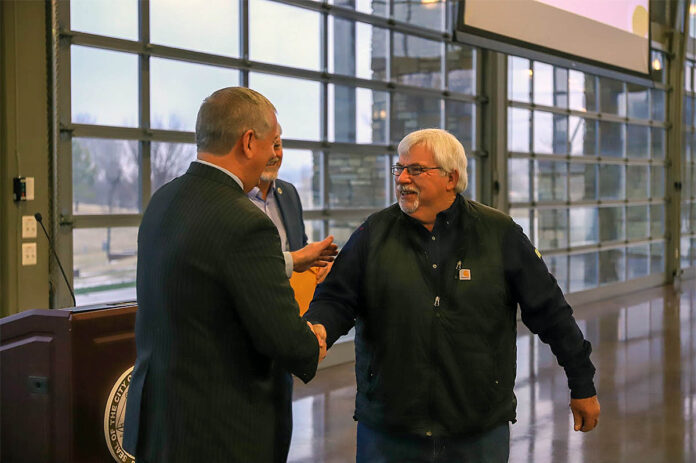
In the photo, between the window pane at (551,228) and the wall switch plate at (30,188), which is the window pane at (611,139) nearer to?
the window pane at (551,228)

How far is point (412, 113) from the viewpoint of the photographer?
8086mm

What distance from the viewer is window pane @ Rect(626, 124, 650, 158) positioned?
12352 millimetres

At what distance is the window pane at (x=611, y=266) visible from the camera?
37.8 feet

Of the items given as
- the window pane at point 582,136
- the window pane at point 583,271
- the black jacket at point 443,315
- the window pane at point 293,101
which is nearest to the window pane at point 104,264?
the window pane at point 293,101

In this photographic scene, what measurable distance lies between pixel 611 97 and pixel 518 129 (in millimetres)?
2950

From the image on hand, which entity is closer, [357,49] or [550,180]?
[357,49]

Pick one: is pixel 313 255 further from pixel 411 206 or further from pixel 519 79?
pixel 519 79

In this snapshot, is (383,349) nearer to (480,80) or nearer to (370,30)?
(370,30)

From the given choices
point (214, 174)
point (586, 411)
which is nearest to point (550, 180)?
point (586, 411)

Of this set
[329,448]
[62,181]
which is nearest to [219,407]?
[329,448]

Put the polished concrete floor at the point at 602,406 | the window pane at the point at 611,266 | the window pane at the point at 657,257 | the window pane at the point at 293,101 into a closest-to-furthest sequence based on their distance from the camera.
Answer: the polished concrete floor at the point at 602,406 → the window pane at the point at 293,101 → the window pane at the point at 611,266 → the window pane at the point at 657,257

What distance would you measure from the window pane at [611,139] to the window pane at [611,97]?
0.69ft

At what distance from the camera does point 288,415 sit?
2.04 m

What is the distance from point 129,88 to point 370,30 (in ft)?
9.06
